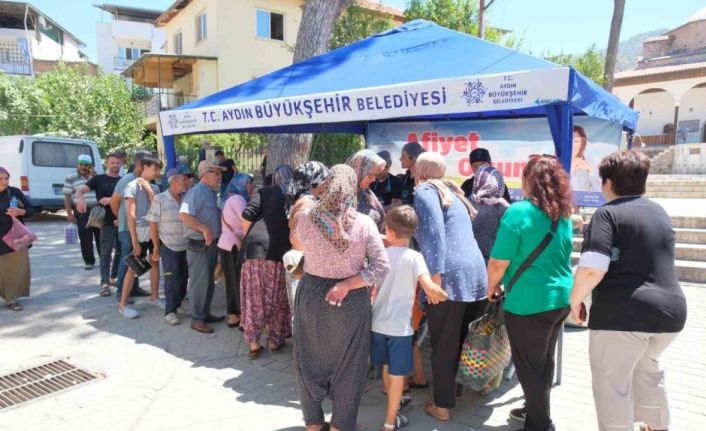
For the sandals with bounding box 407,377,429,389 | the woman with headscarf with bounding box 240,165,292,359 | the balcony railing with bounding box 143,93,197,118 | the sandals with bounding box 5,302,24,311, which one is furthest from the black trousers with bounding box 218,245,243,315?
the balcony railing with bounding box 143,93,197,118

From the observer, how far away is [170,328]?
4824 millimetres

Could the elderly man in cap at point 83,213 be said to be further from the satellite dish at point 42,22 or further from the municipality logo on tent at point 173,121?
the satellite dish at point 42,22

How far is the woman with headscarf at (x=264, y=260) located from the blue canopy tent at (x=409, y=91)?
0.87 m

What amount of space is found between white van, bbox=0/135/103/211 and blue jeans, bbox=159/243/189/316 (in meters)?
8.93

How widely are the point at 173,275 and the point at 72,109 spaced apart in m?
18.6

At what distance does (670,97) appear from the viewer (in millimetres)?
24859

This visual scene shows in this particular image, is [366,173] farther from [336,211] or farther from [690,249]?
[690,249]

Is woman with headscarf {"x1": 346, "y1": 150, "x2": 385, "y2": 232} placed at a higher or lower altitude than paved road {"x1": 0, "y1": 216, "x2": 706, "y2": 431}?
higher

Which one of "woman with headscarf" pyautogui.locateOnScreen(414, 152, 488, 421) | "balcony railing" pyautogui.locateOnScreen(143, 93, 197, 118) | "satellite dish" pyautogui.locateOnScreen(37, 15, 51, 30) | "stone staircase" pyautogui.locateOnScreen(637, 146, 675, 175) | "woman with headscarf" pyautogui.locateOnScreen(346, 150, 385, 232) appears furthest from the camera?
"satellite dish" pyautogui.locateOnScreen(37, 15, 51, 30)

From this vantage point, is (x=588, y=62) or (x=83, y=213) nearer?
(x=83, y=213)

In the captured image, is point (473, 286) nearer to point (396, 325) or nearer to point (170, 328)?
point (396, 325)

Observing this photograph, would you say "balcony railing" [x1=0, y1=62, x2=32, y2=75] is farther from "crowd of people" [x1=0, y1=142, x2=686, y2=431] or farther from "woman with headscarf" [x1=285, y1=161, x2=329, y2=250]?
"crowd of people" [x1=0, y1=142, x2=686, y2=431]

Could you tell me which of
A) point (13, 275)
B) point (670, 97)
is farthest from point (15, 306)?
point (670, 97)

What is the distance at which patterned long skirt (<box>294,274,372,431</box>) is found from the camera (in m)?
2.62
